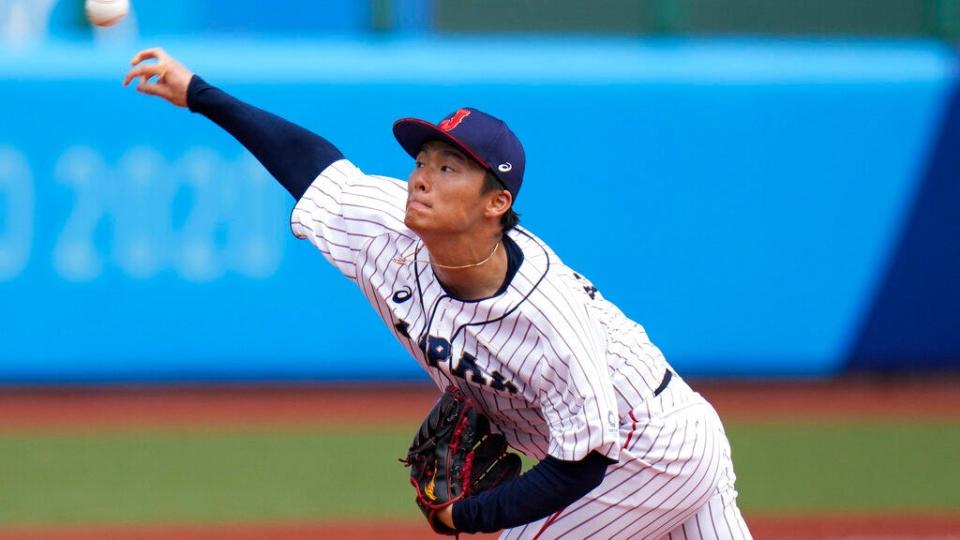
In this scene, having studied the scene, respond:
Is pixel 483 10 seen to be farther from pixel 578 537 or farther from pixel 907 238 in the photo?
pixel 578 537

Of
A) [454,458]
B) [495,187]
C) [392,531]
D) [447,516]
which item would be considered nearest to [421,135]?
[495,187]

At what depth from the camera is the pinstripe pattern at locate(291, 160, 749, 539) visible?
11.0 ft

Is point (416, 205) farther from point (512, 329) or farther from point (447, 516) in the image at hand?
point (447, 516)

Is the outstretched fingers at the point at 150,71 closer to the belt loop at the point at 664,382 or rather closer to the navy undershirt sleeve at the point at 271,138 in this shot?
the navy undershirt sleeve at the point at 271,138

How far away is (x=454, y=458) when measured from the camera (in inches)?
142

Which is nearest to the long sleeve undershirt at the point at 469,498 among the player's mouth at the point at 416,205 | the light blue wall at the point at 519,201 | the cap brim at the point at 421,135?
the cap brim at the point at 421,135

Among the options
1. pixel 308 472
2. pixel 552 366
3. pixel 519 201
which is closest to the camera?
pixel 552 366

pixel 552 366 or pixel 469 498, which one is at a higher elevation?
pixel 552 366

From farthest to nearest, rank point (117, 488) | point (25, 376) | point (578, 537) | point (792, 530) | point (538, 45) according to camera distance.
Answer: point (538, 45) → point (25, 376) → point (117, 488) → point (792, 530) → point (578, 537)

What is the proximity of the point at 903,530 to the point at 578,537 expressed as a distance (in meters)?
2.90

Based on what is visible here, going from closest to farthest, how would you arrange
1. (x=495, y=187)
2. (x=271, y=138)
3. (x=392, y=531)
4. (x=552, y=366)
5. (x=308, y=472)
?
(x=552, y=366)
(x=495, y=187)
(x=271, y=138)
(x=392, y=531)
(x=308, y=472)

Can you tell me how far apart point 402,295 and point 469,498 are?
21.3 inches

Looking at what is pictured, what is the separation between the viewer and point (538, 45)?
8633mm

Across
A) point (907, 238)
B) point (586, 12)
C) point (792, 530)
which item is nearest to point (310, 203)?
point (792, 530)
